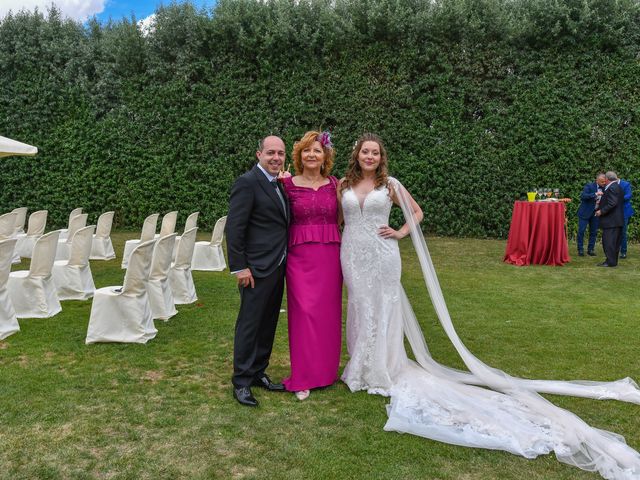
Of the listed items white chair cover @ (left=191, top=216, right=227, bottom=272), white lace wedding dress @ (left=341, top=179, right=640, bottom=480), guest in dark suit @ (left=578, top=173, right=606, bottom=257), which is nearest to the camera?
white lace wedding dress @ (left=341, top=179, right=640, bottom=480)

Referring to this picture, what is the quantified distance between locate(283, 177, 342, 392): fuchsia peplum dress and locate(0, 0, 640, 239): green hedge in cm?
928

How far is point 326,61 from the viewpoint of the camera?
1318cm

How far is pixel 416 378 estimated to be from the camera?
4.09 metres

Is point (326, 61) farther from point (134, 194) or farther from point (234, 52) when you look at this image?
point (134, 194)

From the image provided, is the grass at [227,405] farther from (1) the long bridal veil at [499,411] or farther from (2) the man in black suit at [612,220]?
(2) the man in black suit at [612,220]

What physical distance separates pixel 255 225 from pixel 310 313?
757 millimetres

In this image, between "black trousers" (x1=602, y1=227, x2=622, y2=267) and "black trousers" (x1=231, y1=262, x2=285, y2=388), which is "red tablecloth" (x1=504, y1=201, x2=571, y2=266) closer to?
"black trousers" (x1=602, y1=227, x2=622, y2=267)

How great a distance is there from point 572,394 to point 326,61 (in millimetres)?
10813

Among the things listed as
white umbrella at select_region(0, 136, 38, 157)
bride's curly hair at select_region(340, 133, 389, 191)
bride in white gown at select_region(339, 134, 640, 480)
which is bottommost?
bride in white gown at select_region(339, 134, 640, 480)

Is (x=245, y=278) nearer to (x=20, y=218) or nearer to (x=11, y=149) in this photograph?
(x=11, y=149)

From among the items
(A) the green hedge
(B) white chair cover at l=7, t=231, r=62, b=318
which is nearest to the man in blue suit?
(A) the green hedge

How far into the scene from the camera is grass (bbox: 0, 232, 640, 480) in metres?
2.95

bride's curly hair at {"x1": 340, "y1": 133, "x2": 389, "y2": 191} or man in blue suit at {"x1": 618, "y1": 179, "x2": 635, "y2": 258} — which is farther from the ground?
bride's curly hair at {"x1": 340, "y1": 133, "x2": 389, "y2": 191}

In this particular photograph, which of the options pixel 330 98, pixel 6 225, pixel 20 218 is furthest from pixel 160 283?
pixel 330 98
